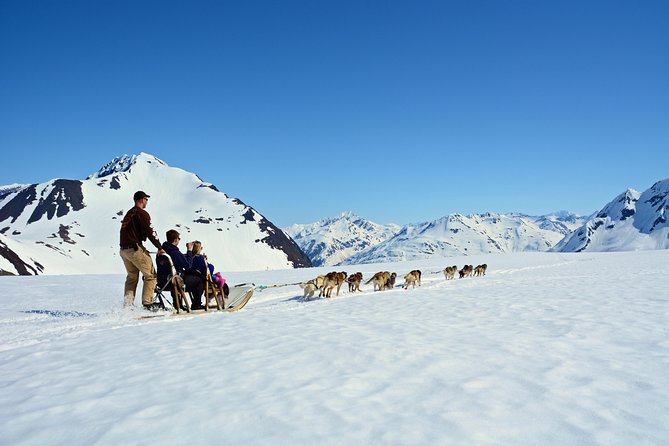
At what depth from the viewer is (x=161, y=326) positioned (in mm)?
8320

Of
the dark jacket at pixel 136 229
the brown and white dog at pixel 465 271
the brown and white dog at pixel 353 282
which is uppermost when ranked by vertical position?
the dark jacket at pixel 136 229

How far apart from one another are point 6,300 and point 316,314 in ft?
37.6

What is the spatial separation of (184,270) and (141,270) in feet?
3.33

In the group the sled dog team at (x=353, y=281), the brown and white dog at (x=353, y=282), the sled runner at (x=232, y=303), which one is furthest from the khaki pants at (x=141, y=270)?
the brown and white dog at (x=353, y=282)

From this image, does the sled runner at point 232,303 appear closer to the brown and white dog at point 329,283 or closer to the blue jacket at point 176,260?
the blue jacket at point 176,260

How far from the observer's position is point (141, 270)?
34.2 ft

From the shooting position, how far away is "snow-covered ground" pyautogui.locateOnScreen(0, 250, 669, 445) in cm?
335

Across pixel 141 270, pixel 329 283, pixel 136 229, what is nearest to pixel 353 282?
pixel 329 283

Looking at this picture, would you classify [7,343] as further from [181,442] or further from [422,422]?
[422,422]

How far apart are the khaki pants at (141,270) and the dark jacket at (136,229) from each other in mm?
230

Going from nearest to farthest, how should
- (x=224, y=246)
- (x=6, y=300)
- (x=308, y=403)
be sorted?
(x=308, y=403) → (x=6, y=300) → (x=224, y=246)

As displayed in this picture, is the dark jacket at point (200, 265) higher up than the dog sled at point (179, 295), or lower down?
higher up

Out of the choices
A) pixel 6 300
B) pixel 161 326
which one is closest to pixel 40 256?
pixel 6 300

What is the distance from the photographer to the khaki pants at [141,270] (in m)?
10.2
